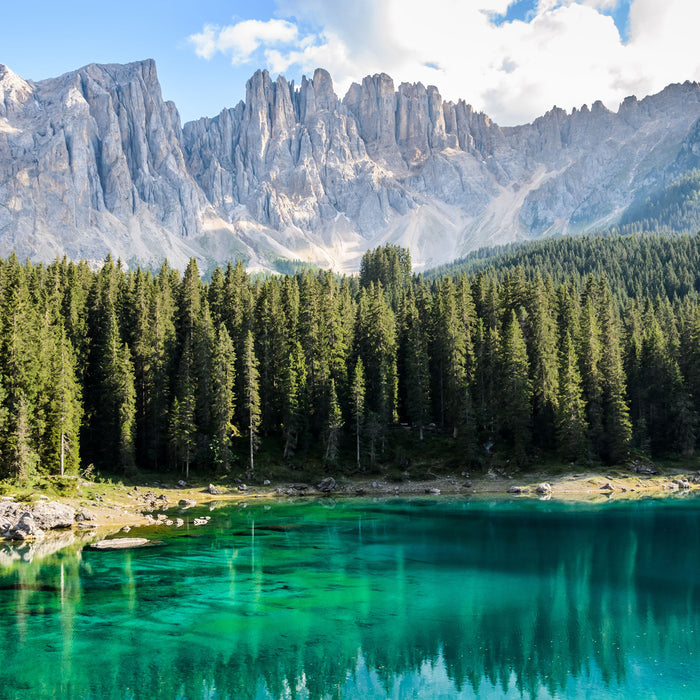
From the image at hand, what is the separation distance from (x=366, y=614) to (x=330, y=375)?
2113 inches

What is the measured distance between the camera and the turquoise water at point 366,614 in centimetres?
2462

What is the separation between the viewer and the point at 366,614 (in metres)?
32.2

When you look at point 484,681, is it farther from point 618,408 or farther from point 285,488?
point 618,408

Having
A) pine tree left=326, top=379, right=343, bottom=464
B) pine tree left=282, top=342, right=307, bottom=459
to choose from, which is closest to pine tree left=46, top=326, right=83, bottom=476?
pine tree left=282, top=342, right=307, bottom=459

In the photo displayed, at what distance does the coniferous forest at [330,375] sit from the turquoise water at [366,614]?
2528cm

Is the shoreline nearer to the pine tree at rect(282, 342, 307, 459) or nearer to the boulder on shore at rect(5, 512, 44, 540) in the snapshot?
the boulder on shore at rect(5, 512, 44, 540)

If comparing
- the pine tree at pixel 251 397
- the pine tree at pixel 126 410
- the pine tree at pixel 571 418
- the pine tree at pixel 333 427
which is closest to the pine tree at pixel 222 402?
the pine tree at pixel 251 397

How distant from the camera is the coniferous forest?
74.6 meters

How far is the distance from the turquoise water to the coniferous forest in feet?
82.9

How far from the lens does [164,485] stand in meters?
70.1

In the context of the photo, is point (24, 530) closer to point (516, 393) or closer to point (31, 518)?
point (31, 518)

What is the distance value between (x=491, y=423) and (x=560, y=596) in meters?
48.3

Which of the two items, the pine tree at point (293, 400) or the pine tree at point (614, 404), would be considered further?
the pine tree at point (614, 404)

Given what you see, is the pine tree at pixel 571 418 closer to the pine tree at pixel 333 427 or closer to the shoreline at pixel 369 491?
the shoreline at pixel 369 491
